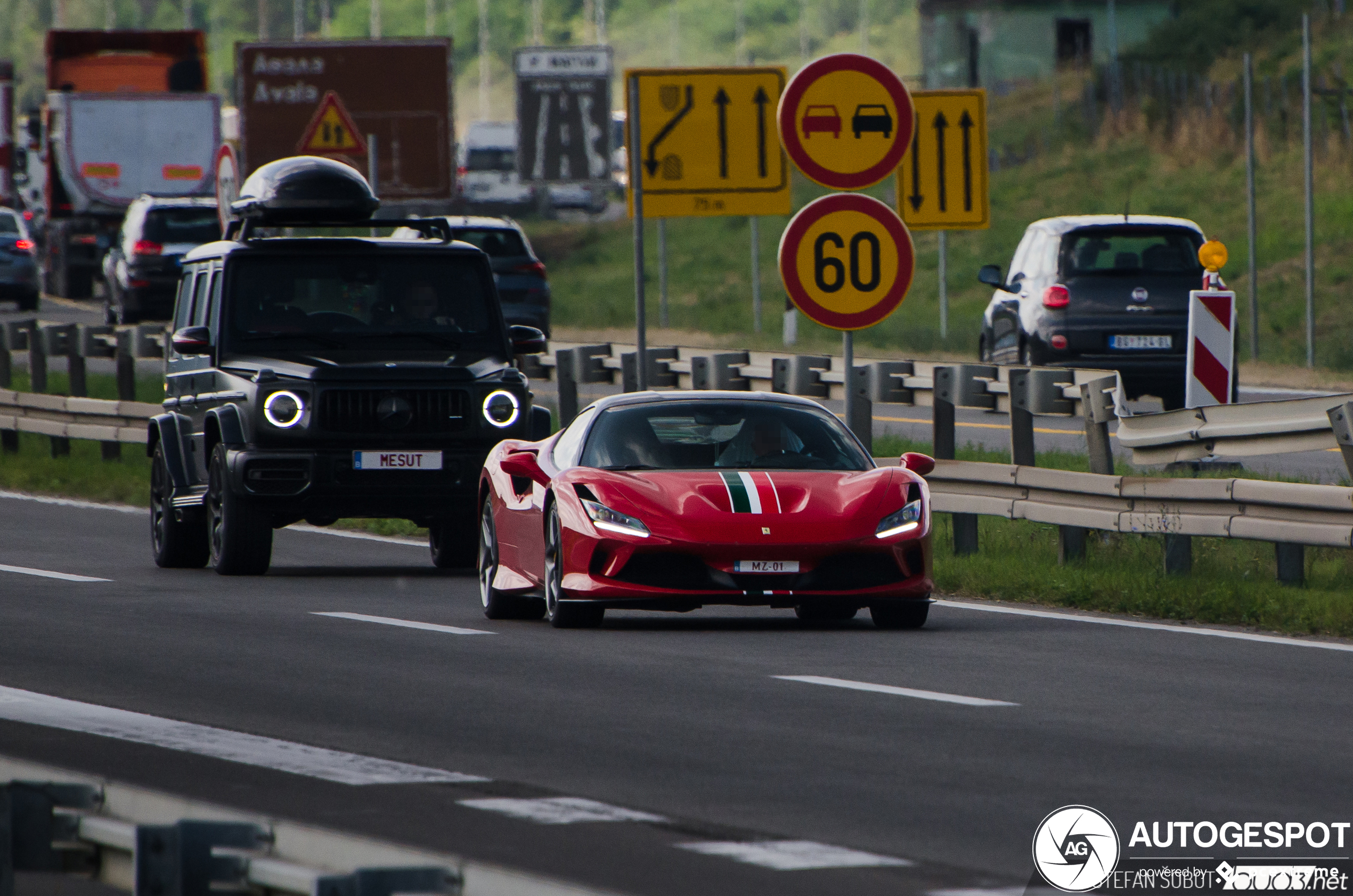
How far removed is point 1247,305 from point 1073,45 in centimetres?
3081

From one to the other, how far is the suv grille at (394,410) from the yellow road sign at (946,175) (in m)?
5.83

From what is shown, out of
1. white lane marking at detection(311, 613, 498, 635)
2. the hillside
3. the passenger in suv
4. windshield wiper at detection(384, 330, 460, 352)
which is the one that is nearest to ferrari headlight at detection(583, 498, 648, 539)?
white lane marking at detection(311, 613, 498, 635)

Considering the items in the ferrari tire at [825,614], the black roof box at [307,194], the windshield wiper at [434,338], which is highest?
the black roof box at [307,194]

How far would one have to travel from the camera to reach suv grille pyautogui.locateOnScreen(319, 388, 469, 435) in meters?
16.2

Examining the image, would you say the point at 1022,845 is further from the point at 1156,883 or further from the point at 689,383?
the point at 689,383

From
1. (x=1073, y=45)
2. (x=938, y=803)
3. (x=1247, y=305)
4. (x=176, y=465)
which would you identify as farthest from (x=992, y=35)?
(x=938, y=803)

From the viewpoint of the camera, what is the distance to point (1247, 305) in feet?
146

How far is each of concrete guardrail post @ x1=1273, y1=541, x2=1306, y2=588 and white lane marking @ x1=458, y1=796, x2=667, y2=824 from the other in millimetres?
6978

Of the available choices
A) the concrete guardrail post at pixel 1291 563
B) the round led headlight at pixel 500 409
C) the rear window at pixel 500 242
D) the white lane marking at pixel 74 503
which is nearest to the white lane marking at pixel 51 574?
the round led headlight at pixel 500 409

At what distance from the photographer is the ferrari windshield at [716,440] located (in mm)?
13594

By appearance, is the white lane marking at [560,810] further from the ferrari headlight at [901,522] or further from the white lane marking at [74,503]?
the white lane marking at [74,503]

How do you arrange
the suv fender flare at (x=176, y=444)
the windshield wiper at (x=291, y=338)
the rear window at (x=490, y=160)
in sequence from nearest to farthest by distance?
the windshield wiper at (x=291, y=338), the suv fender flare at (x=176, y=444), the rear window at (x=490, y=160)

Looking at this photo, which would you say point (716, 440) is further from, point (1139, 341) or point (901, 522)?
point (1139, 341)

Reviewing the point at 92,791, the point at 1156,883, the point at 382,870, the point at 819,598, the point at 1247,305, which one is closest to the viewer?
the point at 382,870
